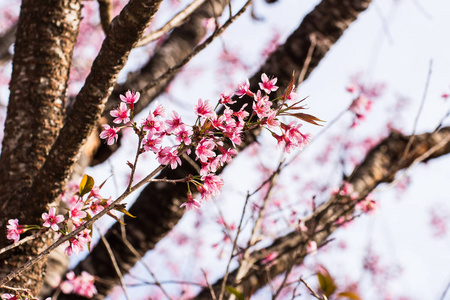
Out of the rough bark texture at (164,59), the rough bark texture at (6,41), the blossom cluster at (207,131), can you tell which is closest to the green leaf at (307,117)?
the blossom cluster at (207,131)

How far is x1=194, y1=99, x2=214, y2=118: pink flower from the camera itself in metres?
1.00

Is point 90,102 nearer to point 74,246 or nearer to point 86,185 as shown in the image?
point 86,185

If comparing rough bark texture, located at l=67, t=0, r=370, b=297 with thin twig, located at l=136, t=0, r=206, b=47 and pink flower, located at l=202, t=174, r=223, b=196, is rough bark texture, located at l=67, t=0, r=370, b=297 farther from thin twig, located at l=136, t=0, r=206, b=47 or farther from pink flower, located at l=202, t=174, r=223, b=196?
pink flower, located at l=202, t=174, r=223, b=196

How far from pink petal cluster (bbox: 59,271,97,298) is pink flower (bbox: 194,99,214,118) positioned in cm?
169

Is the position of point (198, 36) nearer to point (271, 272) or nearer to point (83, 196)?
point (271, 272)

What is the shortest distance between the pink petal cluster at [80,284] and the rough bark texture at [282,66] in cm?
12

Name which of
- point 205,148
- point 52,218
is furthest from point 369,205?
point 52,218

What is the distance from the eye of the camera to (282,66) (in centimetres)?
241

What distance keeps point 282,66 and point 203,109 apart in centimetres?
151

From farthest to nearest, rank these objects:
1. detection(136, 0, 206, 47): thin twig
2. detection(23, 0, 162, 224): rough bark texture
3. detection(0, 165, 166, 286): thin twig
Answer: detection(136, 0, 206, 47): thin twig
detection(23, 0, 162, 224): rough bark texture
detection(0, 165, 166, 286): thin twig

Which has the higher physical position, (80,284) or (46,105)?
(46,105)

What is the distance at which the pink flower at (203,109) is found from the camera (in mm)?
1005

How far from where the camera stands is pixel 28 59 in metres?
1.80

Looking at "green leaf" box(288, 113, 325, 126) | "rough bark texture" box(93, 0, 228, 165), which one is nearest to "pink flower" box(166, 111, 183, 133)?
"green leaf" box(288, 113, 325, 126)
